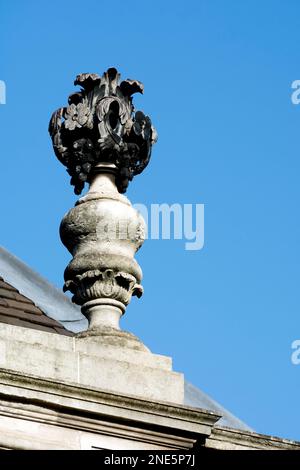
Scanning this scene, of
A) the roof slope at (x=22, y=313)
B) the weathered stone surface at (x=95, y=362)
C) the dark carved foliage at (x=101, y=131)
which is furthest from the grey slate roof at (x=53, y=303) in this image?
the weathered stone surface at (x=95, y=362)

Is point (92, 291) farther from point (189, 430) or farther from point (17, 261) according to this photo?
point (17, 261)

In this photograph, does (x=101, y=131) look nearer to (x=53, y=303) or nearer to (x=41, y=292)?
(x=53, y=303)

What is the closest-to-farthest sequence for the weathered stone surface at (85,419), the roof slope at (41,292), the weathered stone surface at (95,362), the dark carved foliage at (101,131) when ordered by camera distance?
1. the weathered stone surface at (85,419)
2. the weathered stone surface at (95,362)
3. the dark carved foliage at (101,131)
4. the roof slope at (41,292)

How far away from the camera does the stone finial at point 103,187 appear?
58.7 feet

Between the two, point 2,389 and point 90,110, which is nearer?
point 2,389

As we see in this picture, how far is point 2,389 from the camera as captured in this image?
53.7 ft

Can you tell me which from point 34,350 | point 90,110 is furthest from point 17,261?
point 34,350

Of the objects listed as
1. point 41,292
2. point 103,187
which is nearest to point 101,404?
point 103,187

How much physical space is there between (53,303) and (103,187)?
14.8 ft

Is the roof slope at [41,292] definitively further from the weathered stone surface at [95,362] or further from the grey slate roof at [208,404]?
the weathered stone surface at [95,362]

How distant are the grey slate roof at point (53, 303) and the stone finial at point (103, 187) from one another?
3271 millimetres

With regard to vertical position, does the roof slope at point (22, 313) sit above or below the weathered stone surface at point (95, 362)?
above
